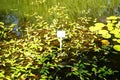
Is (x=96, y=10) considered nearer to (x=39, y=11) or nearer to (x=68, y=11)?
(x=68, y=11)

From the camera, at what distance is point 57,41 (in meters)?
5.75

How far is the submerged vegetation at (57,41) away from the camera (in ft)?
14.7

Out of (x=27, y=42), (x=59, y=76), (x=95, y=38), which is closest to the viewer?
(x=59, y=76)

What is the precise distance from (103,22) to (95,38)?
1235 mm

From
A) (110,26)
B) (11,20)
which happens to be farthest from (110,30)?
(11,20)

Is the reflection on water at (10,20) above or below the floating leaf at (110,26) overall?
above

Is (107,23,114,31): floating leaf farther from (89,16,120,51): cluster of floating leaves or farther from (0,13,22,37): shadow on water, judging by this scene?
(0,13,22,37): shadow on water

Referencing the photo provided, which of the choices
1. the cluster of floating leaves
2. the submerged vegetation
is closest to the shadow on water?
the submerged vegetation

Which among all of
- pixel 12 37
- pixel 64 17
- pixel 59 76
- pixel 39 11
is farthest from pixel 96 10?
pixel 59 76

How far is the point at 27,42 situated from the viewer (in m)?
5.59

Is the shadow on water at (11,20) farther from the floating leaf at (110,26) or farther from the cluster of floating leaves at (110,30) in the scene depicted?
the floating leaf at (110,26)

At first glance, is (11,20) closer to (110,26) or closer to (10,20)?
(10,20)

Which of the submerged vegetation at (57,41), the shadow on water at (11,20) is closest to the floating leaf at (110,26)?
the submerged vegetation at (57,41)

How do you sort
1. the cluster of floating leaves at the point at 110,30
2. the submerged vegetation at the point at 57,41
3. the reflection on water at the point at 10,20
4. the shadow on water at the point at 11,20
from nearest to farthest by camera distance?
the submerged vegetation at the point at 57,41
the cluster of floating leaves at the point at 110,30
the shadow on water at the point at 11,20
the reflection on water at the point at 10,20
